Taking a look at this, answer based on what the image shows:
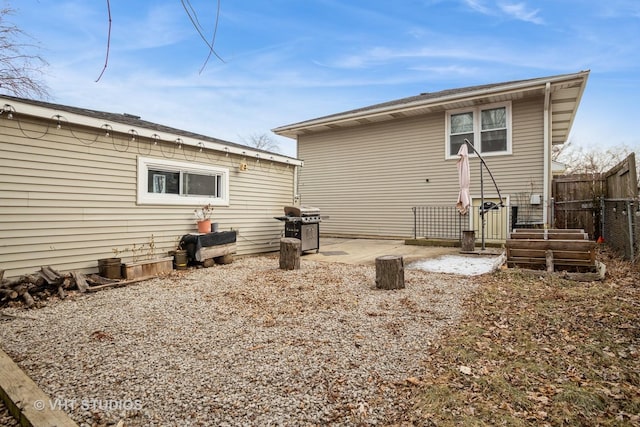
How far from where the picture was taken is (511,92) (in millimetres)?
9047

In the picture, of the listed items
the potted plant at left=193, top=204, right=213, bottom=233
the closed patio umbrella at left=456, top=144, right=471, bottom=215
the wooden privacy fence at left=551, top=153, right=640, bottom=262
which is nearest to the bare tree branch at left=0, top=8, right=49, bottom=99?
the potted plant at left=193, top=204, right=213, bottom=233

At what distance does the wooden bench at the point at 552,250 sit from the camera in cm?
539

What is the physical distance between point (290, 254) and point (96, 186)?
359 cm

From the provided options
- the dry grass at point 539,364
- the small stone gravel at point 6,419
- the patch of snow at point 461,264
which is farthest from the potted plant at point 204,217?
the dry grass at point 539,364

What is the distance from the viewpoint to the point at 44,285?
187 inches

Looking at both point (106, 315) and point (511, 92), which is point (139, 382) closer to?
point (106, 315)

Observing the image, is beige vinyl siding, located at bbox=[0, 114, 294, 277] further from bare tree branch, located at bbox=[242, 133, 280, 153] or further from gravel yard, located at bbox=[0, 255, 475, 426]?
bare tree branch, located at bbox=[242, 133, 280, 153]

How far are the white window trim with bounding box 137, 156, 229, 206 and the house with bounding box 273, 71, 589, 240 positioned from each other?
18.4 ft

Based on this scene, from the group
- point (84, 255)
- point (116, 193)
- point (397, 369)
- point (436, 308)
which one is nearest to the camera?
point (397, 369)

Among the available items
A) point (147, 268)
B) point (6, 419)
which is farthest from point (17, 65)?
point (6, 419)

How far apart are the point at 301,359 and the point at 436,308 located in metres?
2.05

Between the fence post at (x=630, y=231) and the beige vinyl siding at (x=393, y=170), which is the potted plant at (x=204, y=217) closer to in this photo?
the beige vinyl siding at (x=393, y=170)

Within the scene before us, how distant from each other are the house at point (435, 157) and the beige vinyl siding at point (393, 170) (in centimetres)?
3

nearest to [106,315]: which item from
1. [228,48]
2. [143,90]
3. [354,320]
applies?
[354,320]
